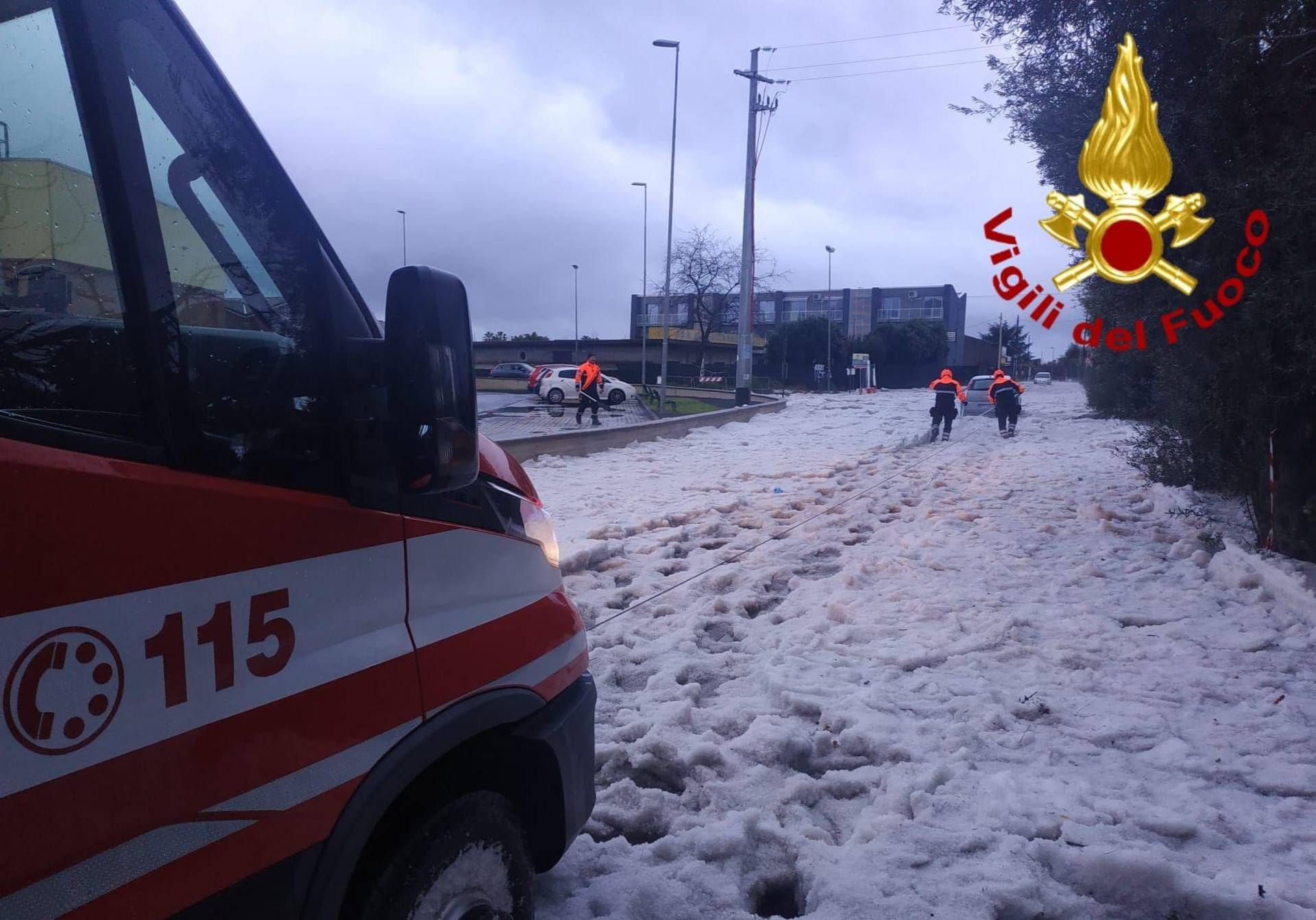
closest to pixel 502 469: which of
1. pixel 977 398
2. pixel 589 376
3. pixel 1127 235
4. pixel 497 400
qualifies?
Answer: pixel 1127 235

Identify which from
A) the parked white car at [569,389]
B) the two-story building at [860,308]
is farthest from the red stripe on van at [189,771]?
the two-story building at [860,308]

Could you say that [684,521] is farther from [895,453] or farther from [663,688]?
[895,453]

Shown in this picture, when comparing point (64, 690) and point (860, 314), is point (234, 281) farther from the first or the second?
point (860, 314)

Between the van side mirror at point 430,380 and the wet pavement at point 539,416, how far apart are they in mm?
17031

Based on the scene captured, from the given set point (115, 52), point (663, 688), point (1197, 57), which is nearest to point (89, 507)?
point (115, 52)

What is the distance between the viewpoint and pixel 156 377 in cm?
156

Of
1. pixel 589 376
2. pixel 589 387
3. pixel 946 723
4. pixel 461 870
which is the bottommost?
pixel 946 723

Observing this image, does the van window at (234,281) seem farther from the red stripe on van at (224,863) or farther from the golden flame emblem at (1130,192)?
the golden flame emblem at (1130,192)

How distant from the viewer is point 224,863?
1532mm

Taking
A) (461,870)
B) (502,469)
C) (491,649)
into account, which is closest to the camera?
(461,870)

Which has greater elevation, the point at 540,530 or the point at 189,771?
the point at 540,530

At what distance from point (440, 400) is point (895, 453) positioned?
15853 mm

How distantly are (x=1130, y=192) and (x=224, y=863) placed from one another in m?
8.06

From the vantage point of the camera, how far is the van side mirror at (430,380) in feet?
5.94
